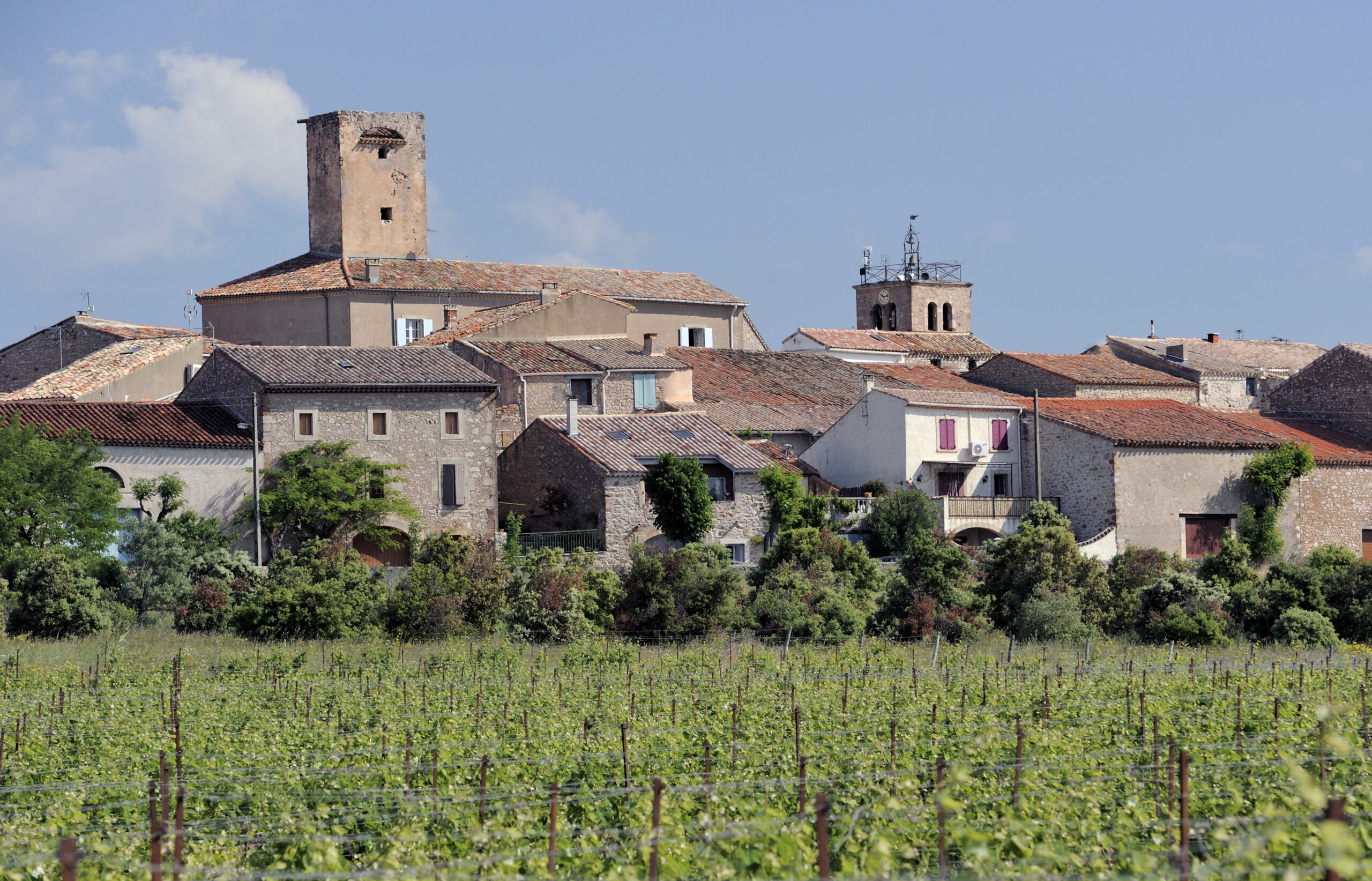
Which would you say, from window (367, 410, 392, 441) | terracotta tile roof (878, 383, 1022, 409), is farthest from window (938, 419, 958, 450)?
window (367, 410, 392, 441)

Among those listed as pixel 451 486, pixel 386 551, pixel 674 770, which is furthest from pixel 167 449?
pixel 674 770

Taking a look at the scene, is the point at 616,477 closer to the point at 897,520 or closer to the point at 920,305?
the point at 897,520

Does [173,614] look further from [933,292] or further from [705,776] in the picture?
[933,292]

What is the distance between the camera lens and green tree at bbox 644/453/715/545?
37062 millimetres

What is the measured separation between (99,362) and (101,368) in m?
0.81

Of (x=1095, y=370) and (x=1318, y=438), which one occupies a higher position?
(x=1095, y=370)

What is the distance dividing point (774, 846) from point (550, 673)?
1626cm

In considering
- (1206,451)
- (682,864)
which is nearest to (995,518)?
(1206,451)

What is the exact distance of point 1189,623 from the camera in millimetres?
32594

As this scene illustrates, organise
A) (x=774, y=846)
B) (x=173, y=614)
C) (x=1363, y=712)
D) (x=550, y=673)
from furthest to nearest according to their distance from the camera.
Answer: (x=173, y=614)
(x=550, y=673)
(x=1363, y=712)
(x=774, y=846)

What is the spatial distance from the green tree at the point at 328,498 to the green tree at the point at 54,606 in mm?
4945

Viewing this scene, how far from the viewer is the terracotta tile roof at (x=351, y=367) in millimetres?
36281

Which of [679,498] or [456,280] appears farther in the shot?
[456,280]

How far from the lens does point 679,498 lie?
Answer: 37125 mm
